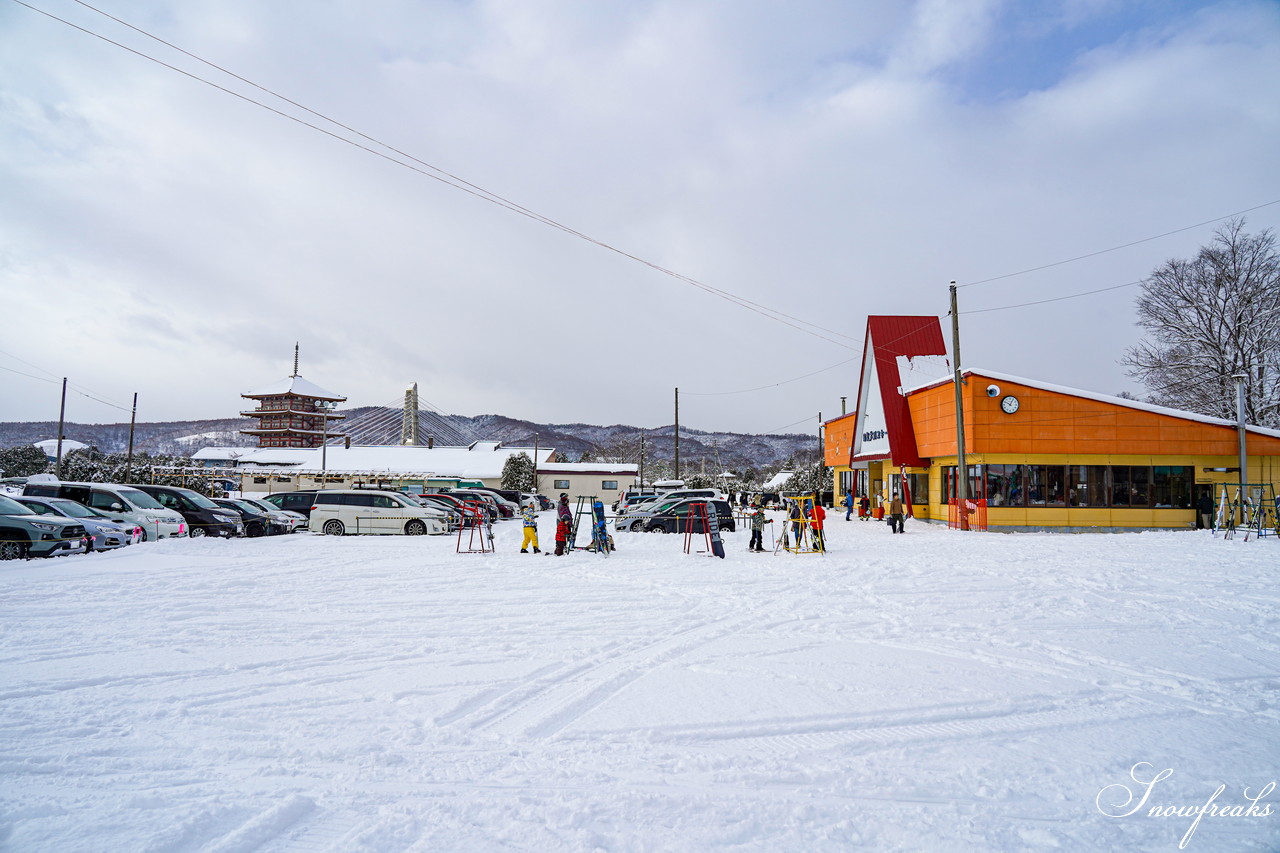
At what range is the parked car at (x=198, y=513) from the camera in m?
18.6

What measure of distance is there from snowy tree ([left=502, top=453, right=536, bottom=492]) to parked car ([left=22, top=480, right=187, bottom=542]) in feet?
119

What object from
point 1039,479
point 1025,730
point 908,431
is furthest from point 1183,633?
point 908,431

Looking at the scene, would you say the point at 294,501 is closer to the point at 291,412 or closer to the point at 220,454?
the point at 220,454

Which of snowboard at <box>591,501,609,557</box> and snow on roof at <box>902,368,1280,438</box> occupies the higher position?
snow on roof at <box>902,368,1280,438</box>

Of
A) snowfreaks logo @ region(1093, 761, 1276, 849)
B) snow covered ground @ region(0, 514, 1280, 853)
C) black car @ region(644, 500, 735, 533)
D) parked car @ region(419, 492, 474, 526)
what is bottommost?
snowfreaks logo @ region(1093, 761, 1276, 849)

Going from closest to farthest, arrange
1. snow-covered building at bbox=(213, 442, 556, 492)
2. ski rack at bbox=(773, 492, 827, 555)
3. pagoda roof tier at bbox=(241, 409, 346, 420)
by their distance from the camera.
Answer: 1. ski rack at bbox=(773, 492, 827, 555)
2. snow-covered building at bbox=(213, 442, 556, 492)
3. pagoda roof tier at bbox=(241, 409, 346, 420)

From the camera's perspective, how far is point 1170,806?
143 inches

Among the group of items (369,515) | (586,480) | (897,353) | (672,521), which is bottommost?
(672,521)

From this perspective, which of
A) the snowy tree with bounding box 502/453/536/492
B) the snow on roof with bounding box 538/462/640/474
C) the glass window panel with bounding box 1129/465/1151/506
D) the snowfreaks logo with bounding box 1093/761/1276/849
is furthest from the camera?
the snow on roof with bounding box 538/462/640/474

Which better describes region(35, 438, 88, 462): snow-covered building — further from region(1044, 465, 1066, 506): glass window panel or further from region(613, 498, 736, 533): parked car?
region(1044, 465, 1066, 506): glass window panel

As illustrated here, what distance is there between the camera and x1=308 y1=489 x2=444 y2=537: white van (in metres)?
20.9

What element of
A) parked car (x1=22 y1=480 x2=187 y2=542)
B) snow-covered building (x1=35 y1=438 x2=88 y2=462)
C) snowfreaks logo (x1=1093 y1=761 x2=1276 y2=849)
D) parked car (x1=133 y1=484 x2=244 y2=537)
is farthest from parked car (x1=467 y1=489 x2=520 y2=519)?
snow-covered building (x1=35 y1=438 x2=88 y2=462)

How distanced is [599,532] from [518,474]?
4008 centimetres

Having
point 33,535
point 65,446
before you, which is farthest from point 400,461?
point 33,535
